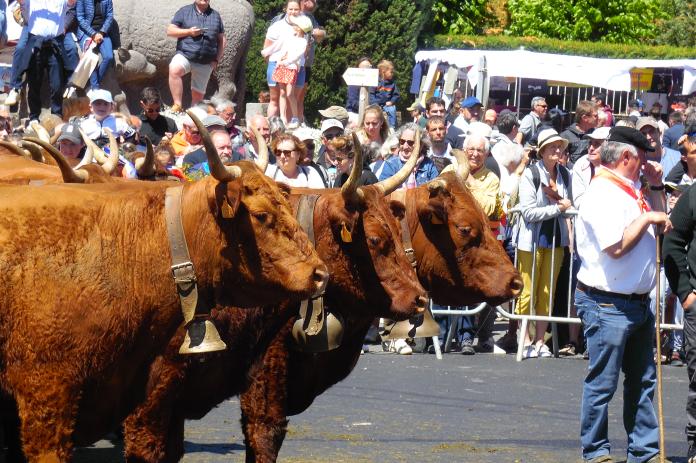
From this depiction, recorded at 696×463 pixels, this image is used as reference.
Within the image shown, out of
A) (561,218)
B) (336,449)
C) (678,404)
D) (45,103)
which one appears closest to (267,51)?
(45,103)

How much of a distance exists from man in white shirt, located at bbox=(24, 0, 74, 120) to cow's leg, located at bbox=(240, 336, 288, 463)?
9.28 meters

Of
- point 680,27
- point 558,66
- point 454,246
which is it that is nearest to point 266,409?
point 454,246

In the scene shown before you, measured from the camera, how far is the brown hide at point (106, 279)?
16.6ft

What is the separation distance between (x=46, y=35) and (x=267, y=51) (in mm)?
2999

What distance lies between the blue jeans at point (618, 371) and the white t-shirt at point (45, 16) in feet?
29.0

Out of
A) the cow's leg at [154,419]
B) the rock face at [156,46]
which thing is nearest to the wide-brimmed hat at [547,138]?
the rock face at [156,46]

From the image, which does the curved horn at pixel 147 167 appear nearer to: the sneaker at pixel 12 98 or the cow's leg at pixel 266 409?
the cow's leg at pixel 266 409

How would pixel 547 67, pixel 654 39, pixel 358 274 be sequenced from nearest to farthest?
pixel 358 274 → pixel 547 67 → pixel 654 39

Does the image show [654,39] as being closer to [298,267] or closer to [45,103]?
[45,103]

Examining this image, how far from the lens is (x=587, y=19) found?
5416 centimetres

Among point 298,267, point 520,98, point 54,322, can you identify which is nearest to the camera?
point 54,322

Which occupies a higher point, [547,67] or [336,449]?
[547,67]

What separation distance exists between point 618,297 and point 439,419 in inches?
81.9

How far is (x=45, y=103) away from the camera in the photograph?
56.1 ft
